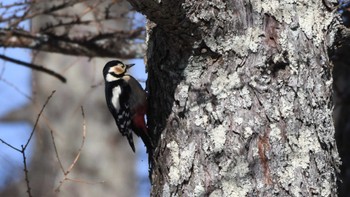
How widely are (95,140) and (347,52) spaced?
403cm

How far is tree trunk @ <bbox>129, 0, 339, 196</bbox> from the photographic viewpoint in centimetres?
315

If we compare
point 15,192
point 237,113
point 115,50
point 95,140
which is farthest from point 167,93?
point 15,192

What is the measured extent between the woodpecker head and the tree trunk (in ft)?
5.63

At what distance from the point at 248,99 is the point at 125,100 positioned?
1732 millimetres

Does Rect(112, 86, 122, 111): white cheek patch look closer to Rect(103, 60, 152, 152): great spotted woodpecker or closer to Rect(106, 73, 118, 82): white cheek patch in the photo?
Rect(103, 60, 152, 152): great spotted woodpecker

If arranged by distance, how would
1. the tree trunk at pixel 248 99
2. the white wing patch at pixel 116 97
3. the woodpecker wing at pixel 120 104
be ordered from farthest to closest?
the white wing patch at pixel 116 97, the woodpecker wing at pixel 120 104, the tree trunk at pixel 248 99

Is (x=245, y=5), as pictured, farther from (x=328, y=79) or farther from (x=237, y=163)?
(x=237, y=163)

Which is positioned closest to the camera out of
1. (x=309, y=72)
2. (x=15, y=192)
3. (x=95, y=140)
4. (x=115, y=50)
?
(x=309, y=72)

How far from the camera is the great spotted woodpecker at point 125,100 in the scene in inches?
172

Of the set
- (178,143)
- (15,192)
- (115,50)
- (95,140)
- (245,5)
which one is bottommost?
(178,143)

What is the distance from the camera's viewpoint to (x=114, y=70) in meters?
5.18

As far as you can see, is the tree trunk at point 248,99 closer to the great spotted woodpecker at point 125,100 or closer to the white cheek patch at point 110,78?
the great spotted woodpecker at point 125,100

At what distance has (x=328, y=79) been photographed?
3.39m

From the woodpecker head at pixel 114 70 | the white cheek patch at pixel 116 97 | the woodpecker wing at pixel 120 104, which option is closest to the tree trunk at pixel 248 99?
the woodpecker wing at pixel 120 104
